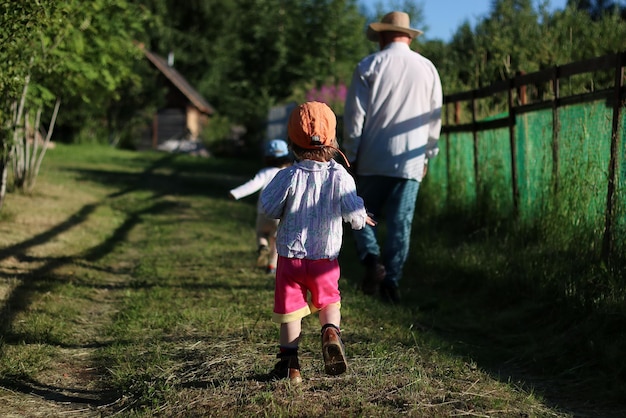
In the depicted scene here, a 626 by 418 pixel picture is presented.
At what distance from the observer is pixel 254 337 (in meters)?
4.96

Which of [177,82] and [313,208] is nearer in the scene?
[313,208]

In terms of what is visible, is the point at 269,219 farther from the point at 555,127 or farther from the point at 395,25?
the point at 555,127

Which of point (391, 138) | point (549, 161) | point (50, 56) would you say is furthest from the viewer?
point (50, 56)

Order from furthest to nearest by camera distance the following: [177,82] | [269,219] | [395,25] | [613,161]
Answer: [177,82] < [269,219] < [395,25] < [613,161]

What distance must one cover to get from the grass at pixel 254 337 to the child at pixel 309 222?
0.31 m

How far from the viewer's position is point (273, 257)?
7.66 metres

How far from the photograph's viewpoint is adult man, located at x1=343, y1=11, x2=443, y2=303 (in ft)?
21.5

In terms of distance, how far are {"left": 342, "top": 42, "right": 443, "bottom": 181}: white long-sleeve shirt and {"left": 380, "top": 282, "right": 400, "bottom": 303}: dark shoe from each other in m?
0.89

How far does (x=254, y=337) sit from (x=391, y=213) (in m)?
2.10

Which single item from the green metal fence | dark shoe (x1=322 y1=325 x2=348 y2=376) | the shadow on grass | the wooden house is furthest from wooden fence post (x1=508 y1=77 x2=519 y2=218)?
the wooden house

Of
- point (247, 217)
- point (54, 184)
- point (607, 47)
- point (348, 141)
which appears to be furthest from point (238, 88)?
point (348, 141)

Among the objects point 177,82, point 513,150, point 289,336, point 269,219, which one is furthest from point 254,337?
point 177,82

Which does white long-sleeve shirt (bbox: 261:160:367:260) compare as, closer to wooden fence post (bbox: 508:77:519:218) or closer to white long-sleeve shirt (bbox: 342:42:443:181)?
white long-sleeve shirt (bbox: 342:42:443:181)

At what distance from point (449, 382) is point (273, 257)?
3714 millimetres
